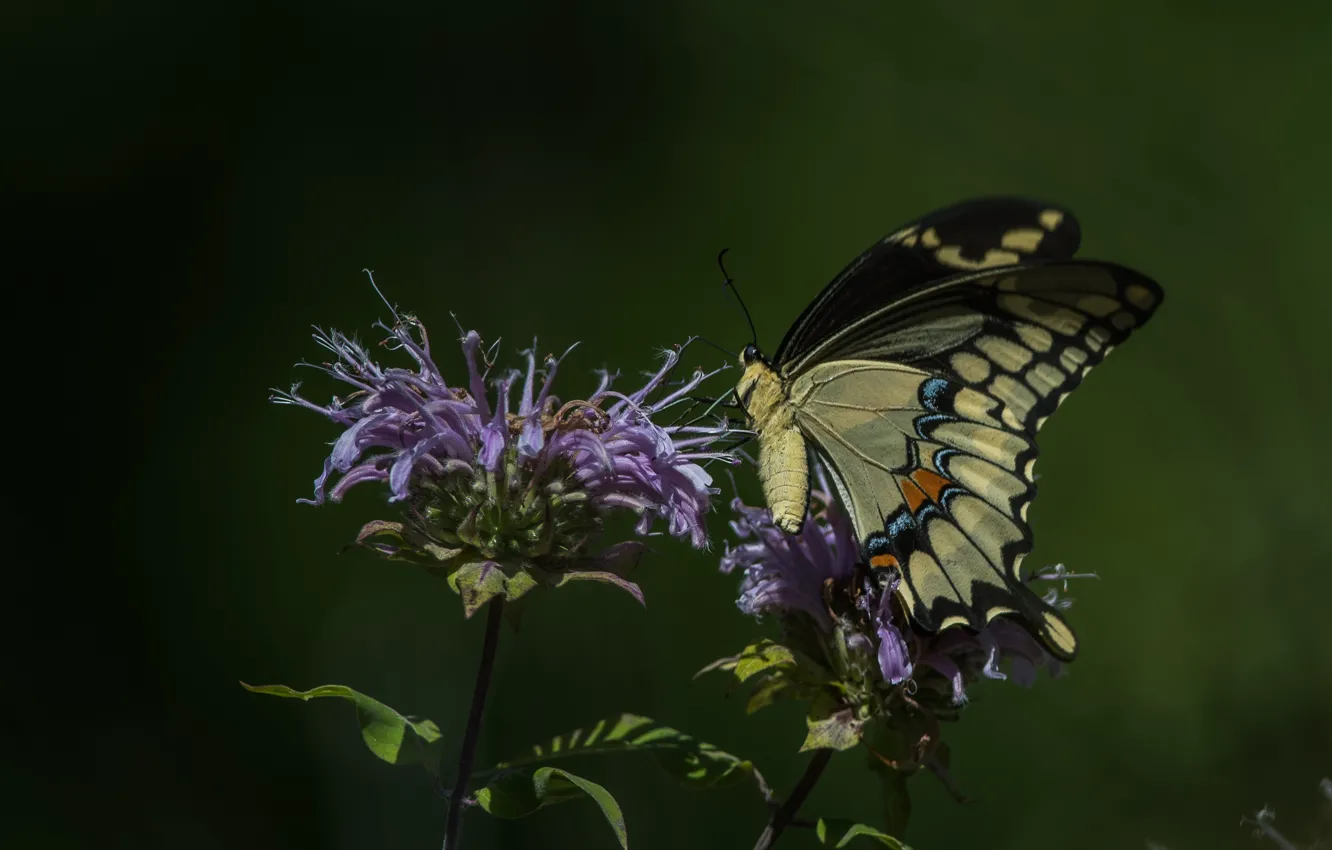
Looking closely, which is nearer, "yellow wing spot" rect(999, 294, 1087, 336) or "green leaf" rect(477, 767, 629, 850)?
"green leaf" rect(477, 767, 629, 850)

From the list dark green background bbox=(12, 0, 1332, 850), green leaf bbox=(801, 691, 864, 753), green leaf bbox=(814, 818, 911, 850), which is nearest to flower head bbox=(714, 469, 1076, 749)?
green leaf bbox=(801, 691, 864, 753)

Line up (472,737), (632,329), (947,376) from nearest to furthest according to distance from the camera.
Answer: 1. (472,737)
2. (947,376)
3. (632,329)

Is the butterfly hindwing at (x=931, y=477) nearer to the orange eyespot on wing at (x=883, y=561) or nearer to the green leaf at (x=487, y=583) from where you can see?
the orange eyespot on wing at (x=883, y=561)

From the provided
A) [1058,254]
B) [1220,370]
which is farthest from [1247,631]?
[1058,254]

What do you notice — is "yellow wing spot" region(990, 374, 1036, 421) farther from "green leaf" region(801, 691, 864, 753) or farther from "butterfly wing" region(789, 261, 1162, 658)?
"green leaf" region(801, 691, 864, 753)

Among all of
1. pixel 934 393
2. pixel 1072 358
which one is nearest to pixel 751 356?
pixel 934 393

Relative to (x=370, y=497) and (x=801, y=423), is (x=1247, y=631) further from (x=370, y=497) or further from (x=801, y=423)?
(x=370, y=497)

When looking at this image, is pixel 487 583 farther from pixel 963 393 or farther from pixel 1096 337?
pixel 1096 337
